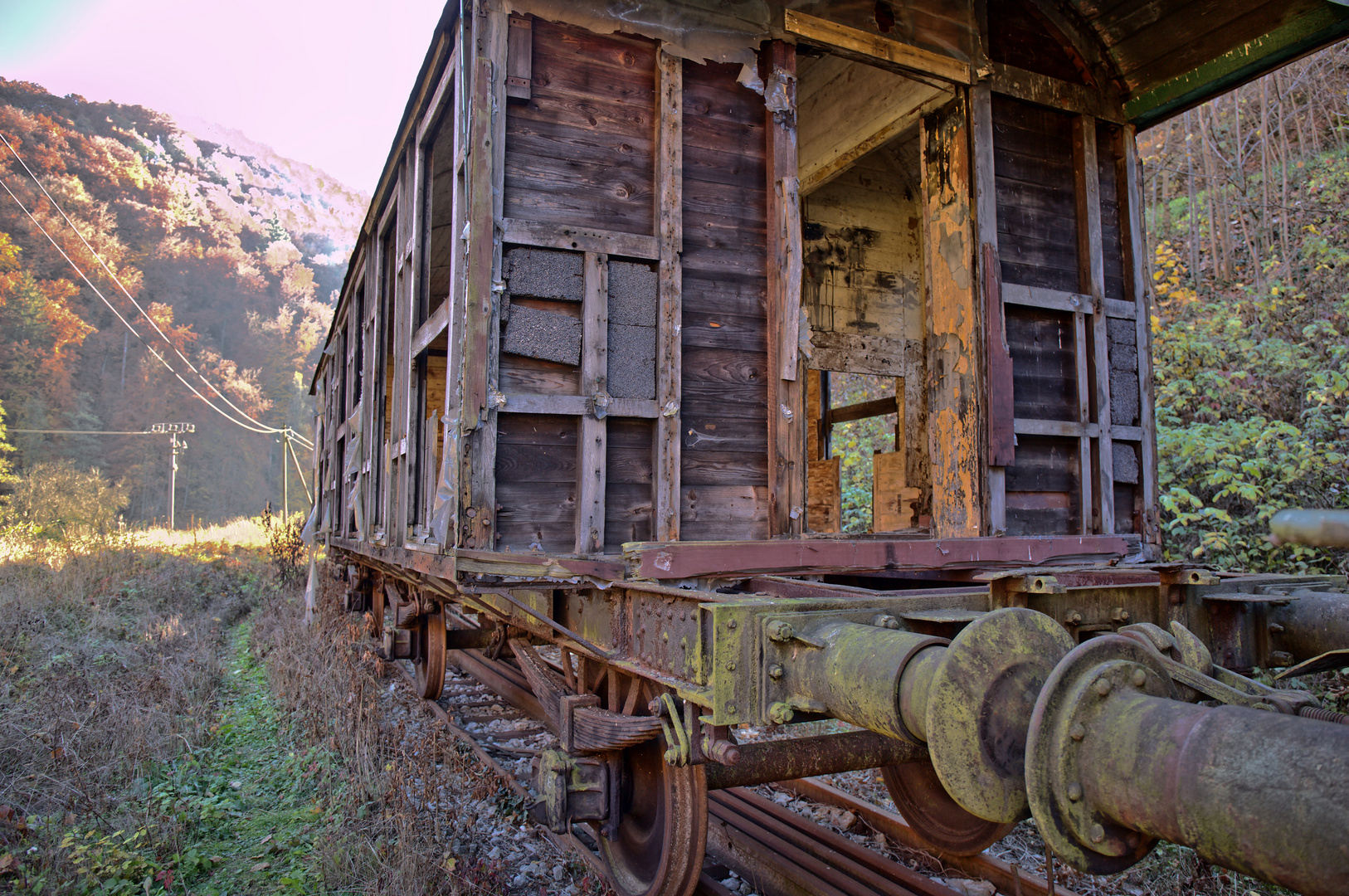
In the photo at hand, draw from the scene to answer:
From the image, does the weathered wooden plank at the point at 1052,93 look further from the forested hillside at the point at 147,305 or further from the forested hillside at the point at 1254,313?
the forested hillside at the point at 147,305

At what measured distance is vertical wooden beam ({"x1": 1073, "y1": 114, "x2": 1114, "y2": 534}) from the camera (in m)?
5.36

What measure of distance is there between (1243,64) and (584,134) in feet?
14.3

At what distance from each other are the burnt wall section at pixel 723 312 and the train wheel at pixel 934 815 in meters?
1.47

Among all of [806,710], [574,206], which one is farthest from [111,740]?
[806,710]

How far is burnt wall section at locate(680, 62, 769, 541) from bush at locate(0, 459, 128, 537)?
2341 centimetres

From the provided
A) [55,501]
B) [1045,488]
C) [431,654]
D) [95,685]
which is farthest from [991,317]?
[55,501]

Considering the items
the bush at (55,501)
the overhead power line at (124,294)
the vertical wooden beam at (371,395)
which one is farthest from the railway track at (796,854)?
the overhead power line at (124,294)

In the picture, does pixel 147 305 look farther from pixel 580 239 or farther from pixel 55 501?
pixel 580 239

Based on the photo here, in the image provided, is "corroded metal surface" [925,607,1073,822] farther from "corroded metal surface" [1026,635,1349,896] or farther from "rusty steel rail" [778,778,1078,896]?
"rusty steel rail" [778,778,1078,896]

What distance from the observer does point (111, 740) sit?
16.8 ft

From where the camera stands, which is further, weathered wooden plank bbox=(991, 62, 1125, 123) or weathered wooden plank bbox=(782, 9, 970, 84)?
weathered wooden plank bbox=(991, 62, 1125, 123)

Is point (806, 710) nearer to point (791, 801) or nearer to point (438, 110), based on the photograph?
point (791, 801)

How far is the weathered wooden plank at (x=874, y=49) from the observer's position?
468 cm

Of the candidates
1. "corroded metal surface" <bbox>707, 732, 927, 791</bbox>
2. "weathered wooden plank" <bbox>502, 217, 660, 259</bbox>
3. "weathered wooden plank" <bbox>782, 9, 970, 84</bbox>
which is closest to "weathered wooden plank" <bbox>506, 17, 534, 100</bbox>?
"weathered wooden plank" <bbox>502, 217, 660, 259</bbox>
